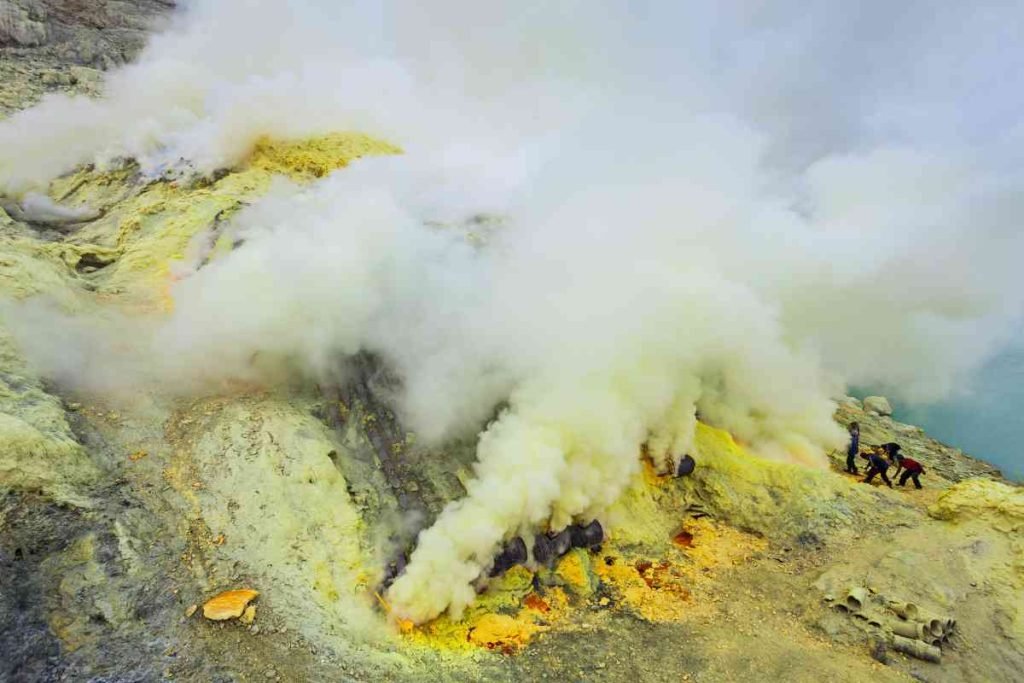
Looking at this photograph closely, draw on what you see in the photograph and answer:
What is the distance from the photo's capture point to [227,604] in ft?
24.1

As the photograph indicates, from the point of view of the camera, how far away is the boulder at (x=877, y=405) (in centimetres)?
2255

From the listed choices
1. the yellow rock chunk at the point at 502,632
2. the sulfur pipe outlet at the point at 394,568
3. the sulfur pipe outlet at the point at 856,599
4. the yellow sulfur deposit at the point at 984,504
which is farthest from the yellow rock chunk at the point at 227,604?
the yellow sulfur deposit at the point at 984,504

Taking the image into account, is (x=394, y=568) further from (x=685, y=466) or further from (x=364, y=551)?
(x=685, y=466)

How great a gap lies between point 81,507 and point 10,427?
4.67 ft

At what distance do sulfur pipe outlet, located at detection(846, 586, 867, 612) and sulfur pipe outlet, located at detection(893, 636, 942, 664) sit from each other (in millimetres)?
724

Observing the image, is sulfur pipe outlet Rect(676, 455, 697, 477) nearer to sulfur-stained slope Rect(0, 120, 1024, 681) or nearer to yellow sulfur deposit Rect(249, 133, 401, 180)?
sulfur-stained slope Rect(0, 120, 1024, 681)

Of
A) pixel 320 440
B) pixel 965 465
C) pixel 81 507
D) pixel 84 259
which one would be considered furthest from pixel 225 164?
pixel 965 465

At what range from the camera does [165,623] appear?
22.9 feet

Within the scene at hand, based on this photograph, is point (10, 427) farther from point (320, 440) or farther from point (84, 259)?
point (84, 259)

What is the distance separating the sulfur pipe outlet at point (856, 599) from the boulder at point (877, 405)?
571 inches

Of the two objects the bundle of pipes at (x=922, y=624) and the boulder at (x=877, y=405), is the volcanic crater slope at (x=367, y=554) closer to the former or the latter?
the bundle of pipes at (x=922, y=624)

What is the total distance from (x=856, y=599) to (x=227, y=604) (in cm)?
1002

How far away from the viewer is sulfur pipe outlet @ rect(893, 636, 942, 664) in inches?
356

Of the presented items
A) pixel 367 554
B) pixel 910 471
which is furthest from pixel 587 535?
pixel 910 471
